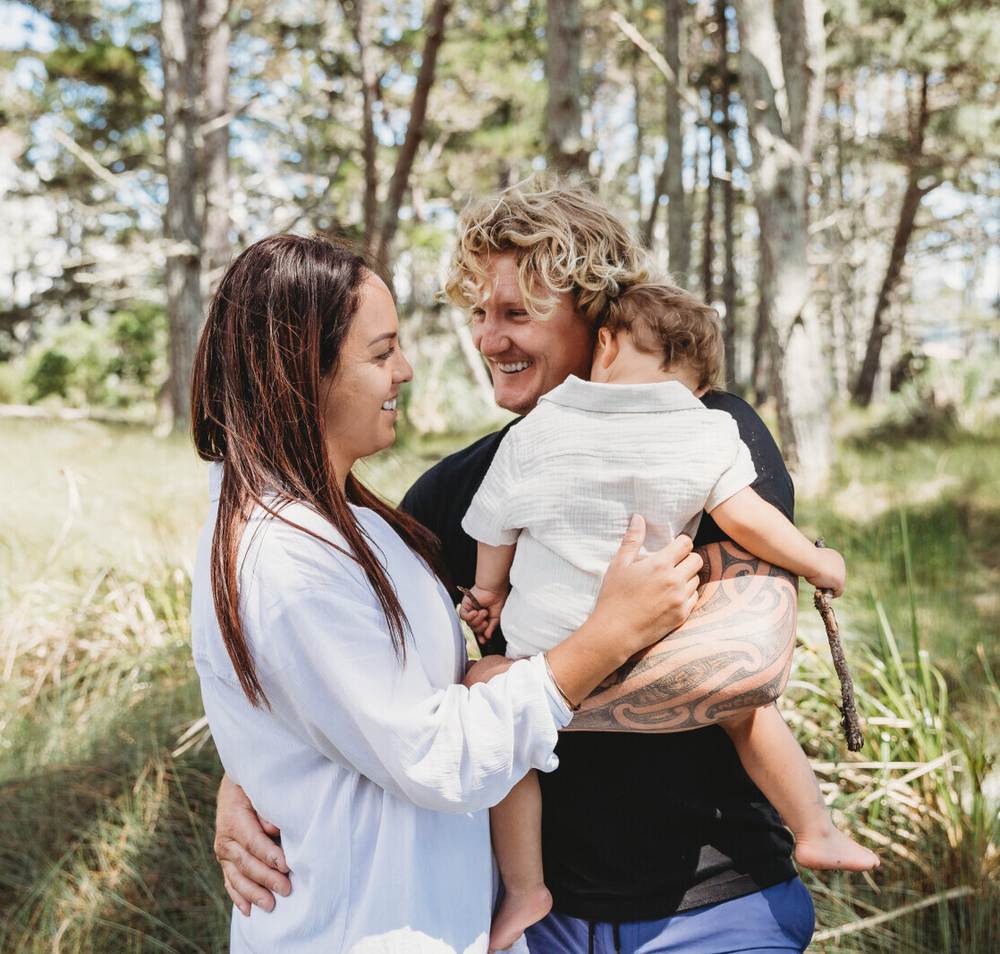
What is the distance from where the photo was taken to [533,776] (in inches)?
61.1

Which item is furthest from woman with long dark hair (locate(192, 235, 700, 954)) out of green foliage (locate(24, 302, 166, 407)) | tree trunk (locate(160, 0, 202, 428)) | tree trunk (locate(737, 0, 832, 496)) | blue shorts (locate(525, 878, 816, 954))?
green foliage (locate(24, 302, 166, 407))

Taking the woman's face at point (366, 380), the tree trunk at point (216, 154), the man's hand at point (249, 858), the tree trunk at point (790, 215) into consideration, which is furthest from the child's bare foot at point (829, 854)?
the tree trunk at point (216, 154)

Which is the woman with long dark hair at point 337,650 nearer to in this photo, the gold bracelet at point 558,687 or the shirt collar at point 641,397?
the gold bracelet at point 558,687

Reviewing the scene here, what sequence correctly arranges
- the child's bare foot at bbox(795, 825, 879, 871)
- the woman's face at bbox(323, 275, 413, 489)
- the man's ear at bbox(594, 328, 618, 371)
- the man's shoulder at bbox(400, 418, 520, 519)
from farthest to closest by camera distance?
the man's shoulder at bbox(400, 418, 520, 519) → the man's ear at bbox(594, 328, 618, 371) → the child's bare foot at bbox(795, 825, 879, 871) → the woman's face at bbox(323, 275, 413, 489)

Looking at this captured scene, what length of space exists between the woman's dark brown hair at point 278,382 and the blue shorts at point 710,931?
2.15ft

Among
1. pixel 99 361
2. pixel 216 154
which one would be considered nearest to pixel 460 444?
pixel 216 154

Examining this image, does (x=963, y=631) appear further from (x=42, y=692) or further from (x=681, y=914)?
(x=42, y=692)

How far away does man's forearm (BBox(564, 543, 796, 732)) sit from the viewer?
4.59ft

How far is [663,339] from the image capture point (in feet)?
5.62

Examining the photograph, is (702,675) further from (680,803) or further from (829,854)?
(829,854)

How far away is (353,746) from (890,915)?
1.94 m

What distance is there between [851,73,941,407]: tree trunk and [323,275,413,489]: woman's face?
14381mm

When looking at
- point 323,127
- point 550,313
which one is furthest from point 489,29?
point 550,313

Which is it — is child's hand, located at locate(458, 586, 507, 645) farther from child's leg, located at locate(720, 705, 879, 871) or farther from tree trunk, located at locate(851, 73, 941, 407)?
tree trunk, located at locate(851, 73, 941, 407)
